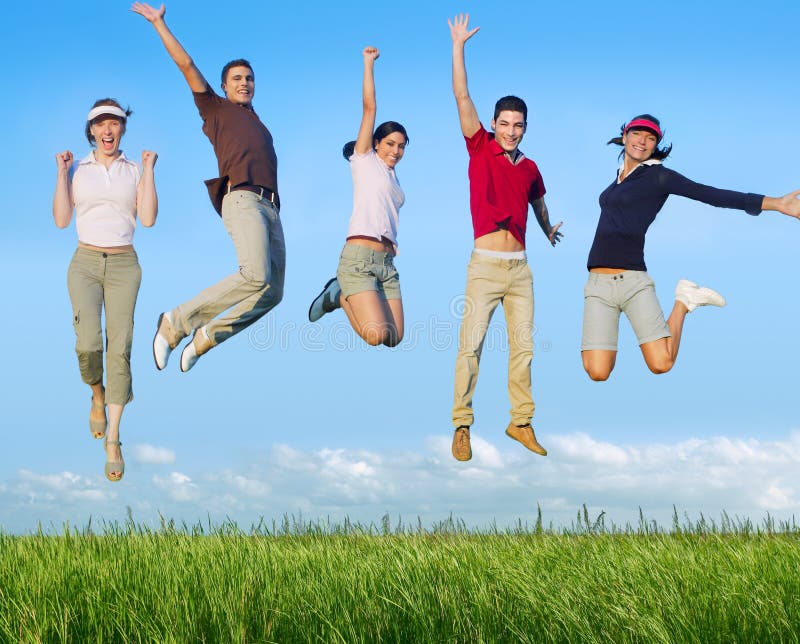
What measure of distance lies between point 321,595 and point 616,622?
1.79 m

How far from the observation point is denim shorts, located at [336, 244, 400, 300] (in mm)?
10258

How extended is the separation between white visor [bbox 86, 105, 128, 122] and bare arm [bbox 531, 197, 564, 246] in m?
4.79

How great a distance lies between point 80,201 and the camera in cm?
1007

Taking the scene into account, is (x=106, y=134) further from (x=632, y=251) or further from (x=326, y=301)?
(x=632, y=251)

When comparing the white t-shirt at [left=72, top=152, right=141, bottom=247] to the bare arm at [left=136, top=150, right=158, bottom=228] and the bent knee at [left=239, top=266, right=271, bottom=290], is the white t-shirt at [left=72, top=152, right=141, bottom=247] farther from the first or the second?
the bent knee at [left=239, top=266, right=271, bottom=290]

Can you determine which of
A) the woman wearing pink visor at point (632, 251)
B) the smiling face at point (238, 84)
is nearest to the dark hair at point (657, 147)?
the woman wearing pink visor at point (632, 251)

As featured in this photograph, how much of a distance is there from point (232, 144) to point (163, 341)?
7.65 feet

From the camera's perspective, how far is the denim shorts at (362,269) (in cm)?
1026

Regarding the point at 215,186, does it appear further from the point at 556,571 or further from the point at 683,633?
the point at 683,633

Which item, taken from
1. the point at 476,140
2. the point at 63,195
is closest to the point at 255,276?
the point at 63,195

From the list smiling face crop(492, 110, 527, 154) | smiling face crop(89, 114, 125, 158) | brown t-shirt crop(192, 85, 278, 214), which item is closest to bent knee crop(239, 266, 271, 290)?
brown t-shirt crop(192, 85, 278, 214)

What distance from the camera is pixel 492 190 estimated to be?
9.55 meters

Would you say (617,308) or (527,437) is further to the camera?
(617,308)

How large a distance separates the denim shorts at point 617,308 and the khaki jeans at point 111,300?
5075 mm
